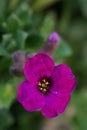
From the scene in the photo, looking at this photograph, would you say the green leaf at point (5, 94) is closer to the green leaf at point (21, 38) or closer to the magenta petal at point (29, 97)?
the green leaf at point (21, 38)

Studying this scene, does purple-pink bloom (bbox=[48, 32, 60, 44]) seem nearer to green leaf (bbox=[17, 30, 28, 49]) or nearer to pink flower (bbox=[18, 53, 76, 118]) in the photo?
green leaf (bbox=[17, 30, 28, 49])

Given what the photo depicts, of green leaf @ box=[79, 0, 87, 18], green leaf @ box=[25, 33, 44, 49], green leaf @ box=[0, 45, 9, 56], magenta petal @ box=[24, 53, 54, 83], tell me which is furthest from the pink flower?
green leaf @ box=[79, 0, 87, 18]

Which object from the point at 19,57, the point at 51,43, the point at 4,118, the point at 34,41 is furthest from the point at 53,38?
the point at 4,118

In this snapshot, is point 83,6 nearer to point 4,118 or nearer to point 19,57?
point 4,118

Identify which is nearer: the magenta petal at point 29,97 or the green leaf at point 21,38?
the magenta petal at point 29,97

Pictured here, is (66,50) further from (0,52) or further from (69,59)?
(69,59)

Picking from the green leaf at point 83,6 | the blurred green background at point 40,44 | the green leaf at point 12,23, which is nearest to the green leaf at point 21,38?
the blurred green background at point 40,44
